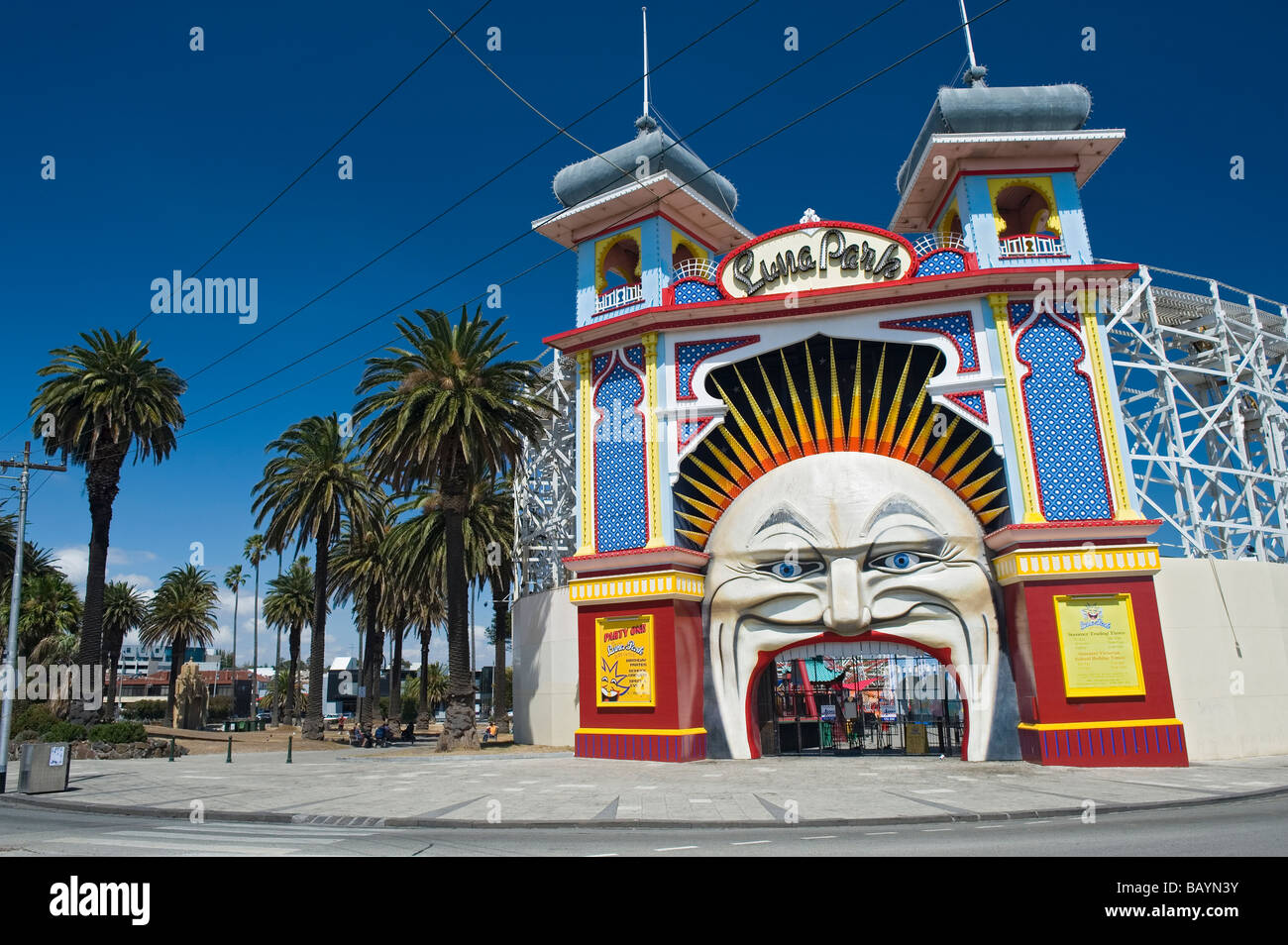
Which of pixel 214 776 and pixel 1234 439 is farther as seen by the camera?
pixel 1234 439

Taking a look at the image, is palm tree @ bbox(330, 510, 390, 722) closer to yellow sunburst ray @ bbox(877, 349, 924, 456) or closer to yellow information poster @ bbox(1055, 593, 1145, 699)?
yellow sunburst ray @ bbox(877, 349, 924, 456)

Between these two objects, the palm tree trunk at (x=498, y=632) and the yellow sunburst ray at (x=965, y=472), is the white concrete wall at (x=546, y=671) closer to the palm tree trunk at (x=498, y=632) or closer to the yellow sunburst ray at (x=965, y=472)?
the palm tree trunk at (x=498, y=632)

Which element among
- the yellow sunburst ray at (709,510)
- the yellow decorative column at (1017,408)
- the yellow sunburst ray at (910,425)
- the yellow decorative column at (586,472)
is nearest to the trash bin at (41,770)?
the yellow decorative column at (586,472)

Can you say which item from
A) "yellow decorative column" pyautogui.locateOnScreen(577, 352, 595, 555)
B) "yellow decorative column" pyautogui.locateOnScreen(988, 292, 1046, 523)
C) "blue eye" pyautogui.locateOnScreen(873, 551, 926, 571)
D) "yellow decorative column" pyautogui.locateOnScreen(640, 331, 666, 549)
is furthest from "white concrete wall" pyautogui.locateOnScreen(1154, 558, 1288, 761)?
"yellow decorative column" pyautogui.locateOnScreen(577, 352, 595, 555)

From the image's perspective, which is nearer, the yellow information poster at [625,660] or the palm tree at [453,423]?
the yellow information poster at [625,660]

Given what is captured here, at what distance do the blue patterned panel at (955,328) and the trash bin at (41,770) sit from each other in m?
23.9

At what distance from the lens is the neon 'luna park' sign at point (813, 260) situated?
25391 mm

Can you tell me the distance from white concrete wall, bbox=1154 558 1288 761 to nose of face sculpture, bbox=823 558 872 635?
801 cm

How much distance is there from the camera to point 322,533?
133ft

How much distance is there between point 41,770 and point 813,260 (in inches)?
939
